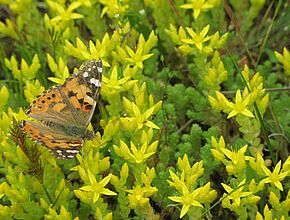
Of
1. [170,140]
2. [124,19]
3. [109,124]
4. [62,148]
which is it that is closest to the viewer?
[62,148]

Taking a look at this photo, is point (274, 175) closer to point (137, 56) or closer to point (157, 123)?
point (157, 123)

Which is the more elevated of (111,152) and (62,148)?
(62,148)

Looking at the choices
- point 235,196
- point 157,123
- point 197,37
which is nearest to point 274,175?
point 235,196

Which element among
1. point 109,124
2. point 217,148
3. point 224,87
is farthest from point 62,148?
point 224,87

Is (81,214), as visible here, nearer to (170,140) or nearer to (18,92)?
(170,140)

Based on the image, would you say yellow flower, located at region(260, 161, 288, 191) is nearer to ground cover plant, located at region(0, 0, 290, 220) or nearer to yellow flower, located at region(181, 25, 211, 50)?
ground cover plant, located at region(0, 0, 290, 220)

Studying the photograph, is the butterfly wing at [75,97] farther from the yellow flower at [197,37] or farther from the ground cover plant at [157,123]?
the yellow flower at [197,37]

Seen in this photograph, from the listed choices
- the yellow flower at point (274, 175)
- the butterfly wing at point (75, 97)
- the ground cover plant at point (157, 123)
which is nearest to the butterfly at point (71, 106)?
the butterfly wing at point (75, 97)
